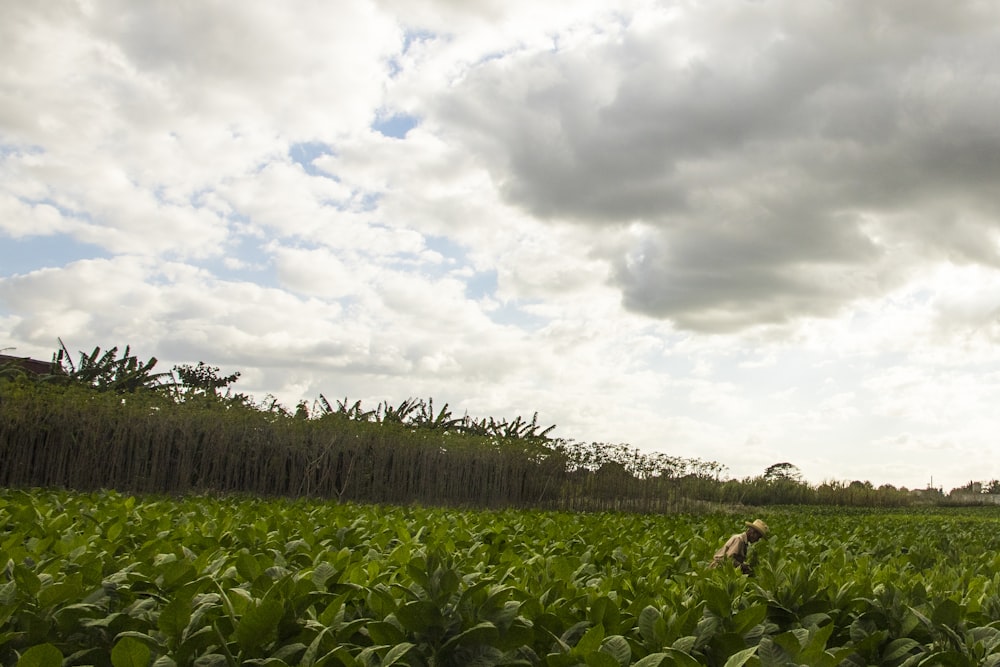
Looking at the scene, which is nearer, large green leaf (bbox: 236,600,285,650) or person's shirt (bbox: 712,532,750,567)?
large green leaf (bbox: 236,600,285,650)

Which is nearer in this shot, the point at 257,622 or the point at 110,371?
the point at 257,622

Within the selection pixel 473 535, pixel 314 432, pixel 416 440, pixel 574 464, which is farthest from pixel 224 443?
pixel 473 535

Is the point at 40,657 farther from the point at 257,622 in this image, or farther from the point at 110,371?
the point at 110,371

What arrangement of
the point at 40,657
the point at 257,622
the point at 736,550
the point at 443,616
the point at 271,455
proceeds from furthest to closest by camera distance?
the point at 271,455 < the point at 736,550 < the point at 443,616 < the point at 257,622 < the point at 40,657

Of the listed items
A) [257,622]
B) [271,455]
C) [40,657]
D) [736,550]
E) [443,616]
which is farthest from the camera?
[271,455]

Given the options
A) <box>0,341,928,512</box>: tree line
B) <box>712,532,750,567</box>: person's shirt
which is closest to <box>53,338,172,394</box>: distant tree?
<box>0,341,928,512</box>: tree line

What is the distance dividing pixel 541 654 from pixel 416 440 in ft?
59.1

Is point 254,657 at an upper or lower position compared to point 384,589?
lower

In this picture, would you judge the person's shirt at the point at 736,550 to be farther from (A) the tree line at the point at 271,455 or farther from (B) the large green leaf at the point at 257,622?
(A) the tree line at the point at 271,455

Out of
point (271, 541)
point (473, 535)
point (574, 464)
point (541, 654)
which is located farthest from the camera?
point (574, 464)

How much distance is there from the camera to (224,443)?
1731cm

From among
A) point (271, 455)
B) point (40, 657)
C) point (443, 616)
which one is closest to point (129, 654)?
point (40, 657)

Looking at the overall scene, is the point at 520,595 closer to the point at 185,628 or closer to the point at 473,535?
the point at 185,628

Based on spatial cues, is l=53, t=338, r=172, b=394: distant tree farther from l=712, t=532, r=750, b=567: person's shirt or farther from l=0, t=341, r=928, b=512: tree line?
l=712, t=532, r=750, b=567: person's shirt
